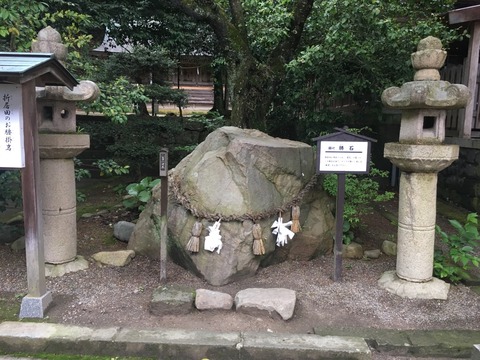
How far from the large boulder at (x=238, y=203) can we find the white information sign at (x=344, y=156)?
631 mm

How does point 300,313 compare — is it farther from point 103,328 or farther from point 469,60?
point 469,60

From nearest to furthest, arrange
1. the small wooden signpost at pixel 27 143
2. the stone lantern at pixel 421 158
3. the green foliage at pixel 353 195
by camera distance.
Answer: the small wooden signpost at pixel 27 143, the stone lantern at pixel 421 158, the green foliage at pixel 353 195

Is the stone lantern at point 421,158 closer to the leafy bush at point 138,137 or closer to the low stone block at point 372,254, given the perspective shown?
the low stone block at point 372,254

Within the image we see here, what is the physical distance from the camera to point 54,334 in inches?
133

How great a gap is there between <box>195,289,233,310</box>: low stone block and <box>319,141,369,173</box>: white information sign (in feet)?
5.57

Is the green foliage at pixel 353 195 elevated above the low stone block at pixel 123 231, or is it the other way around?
the green foliage at pixel 353 195

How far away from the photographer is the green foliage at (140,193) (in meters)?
6.40

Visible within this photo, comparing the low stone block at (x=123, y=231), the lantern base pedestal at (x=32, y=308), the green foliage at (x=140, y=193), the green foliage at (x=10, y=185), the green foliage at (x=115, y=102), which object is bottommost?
the lantern base pedestal at (x=32, y=308)

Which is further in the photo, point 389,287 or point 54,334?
point 389,287

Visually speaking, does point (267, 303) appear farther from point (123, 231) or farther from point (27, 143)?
point (123, 231)

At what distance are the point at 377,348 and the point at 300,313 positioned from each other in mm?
780

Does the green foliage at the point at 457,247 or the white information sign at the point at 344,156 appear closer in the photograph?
the white information sign at the point at 344,156

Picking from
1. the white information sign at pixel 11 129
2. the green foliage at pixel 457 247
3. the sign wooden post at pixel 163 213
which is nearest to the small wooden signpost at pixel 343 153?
the green foliage at pixel 457 247

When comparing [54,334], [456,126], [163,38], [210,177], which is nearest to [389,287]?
[210,177]
